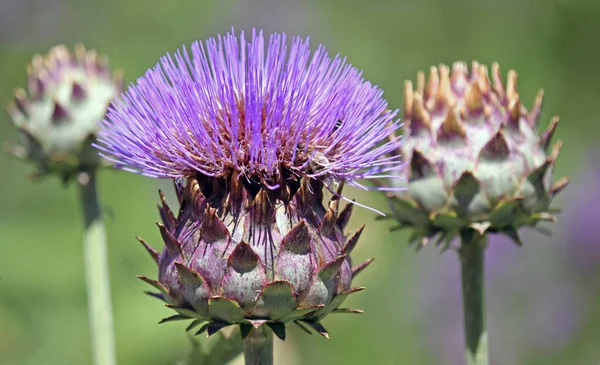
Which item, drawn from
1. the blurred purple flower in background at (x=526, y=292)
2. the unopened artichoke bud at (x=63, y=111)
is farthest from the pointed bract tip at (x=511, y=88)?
the blurred purple flower in background at (x=526, y=292)

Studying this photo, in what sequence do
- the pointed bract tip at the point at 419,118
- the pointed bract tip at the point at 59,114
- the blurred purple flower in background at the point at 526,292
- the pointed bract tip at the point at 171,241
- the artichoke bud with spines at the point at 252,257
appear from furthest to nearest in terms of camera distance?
the blurred purple flower in background at the point at 526,292, the pointed bract tip at the point at 59,114, the pointed bract tip at the point at 419,118, the pointed bract tip at the point at 171,241, the artichoke bud with spines at the point at 252,257

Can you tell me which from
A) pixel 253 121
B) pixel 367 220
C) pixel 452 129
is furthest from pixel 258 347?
pixel 367 220

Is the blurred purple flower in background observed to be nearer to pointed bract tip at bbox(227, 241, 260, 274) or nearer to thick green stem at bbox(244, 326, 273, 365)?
thick green stem at bbox(244, 326, 273, 365)

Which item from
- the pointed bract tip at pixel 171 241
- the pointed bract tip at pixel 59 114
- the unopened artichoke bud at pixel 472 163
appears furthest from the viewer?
the pointed bract tip at pixel 59 114

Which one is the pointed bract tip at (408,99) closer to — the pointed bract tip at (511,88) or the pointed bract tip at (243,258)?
the pointed bract tip at (511,88)

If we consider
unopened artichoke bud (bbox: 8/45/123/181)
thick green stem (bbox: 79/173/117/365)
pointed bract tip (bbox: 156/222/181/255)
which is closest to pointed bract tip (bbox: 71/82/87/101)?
unopened artichoke bud (bbox: 8/45/123/181)
